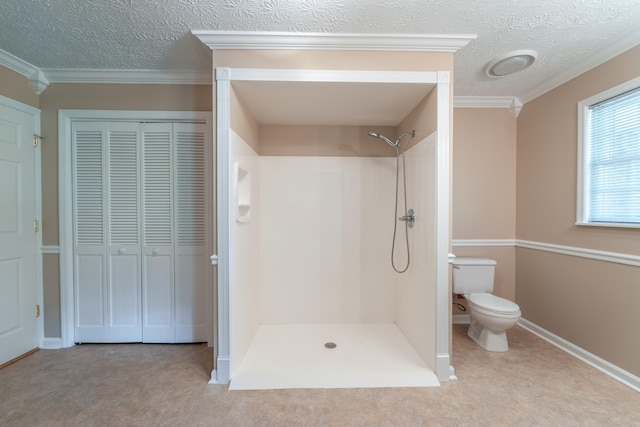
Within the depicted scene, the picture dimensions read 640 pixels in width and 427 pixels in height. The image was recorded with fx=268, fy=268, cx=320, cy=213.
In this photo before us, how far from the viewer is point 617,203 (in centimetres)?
193

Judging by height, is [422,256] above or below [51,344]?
above

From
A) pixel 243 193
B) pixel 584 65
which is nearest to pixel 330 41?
pixel 243 193

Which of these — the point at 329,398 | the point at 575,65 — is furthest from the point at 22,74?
the point at 575,65

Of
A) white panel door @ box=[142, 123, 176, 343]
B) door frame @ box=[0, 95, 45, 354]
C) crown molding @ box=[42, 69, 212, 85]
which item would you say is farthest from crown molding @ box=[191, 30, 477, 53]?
door frame @ box=[0, 95, 45, 354]

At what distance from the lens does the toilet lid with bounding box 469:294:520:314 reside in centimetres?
211

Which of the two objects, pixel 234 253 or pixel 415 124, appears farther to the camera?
pixel 415 124

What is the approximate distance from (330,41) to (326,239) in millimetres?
1671

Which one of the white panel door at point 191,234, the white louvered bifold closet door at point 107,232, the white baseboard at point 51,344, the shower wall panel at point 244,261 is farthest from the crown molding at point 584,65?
the white baseboard at point 51,344

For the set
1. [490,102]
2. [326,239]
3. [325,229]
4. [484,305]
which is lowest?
[484,305]

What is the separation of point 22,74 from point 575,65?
4.39 m

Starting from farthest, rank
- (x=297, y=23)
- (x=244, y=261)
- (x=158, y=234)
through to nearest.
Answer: (x=158, y=234) → (x=244, y=261) → (x=297, y=23)

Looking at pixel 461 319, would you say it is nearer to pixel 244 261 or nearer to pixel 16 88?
pixel 244 261

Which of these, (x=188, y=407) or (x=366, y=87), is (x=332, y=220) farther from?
(x=188, y=407)

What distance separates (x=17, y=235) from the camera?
2.13m
